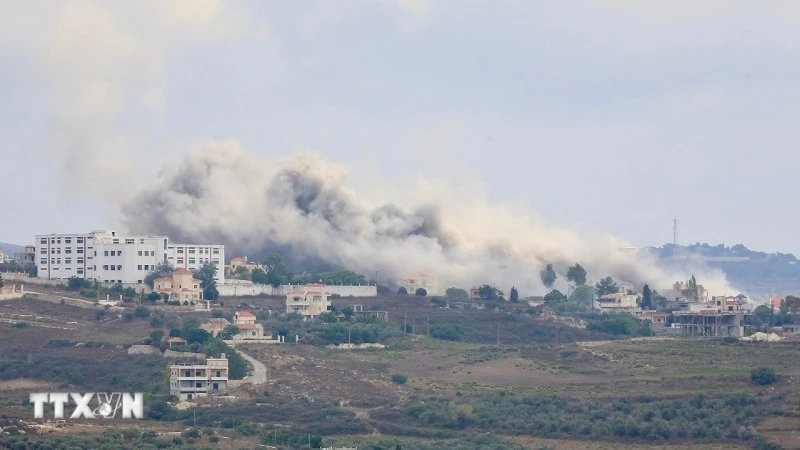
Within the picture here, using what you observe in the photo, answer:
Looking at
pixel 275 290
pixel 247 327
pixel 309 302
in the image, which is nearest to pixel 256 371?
pixel 247 327

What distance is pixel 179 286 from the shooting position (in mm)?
110625

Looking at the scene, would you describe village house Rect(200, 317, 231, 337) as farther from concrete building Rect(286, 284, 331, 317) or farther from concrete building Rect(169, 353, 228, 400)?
concrete building Rect(286, 284, 331, 317)

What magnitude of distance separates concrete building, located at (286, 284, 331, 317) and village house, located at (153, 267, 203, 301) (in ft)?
19.2

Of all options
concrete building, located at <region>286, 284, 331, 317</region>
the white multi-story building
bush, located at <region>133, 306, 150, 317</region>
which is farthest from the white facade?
bush, located at <region>133, 306, 150, 317</region>

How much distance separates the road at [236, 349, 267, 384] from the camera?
288ft

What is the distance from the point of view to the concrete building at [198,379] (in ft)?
280

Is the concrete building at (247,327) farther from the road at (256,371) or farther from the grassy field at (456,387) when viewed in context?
the road at (256,371)

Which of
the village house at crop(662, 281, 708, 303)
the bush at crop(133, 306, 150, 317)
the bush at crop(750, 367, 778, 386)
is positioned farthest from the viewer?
the village house at crop(662, 281, 708, 303)

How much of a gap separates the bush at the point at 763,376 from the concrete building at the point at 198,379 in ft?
83.0

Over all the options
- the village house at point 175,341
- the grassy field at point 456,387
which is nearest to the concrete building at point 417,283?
the grassy field at point 456,387

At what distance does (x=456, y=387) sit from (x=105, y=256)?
36.0 m

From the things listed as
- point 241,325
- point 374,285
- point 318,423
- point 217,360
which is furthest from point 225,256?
point 318,423

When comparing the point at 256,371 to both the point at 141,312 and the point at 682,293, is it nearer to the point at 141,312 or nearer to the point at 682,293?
the point at 141,312

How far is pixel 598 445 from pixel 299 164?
6810 cm
